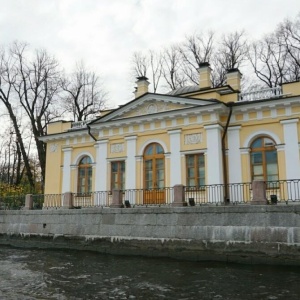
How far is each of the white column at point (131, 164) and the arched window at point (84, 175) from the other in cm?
283

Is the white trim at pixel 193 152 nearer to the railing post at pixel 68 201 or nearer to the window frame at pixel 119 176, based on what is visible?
the window frame at pixel 119 176

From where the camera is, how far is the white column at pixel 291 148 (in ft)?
46.6

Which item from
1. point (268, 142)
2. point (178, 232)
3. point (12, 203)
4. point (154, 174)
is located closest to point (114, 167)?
point (154, 174)

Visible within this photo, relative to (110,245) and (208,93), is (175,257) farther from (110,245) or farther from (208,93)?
(208,93)

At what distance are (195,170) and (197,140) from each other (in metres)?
1.30

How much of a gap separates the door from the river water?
4.29m

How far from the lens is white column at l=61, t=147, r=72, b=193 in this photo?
19594mm

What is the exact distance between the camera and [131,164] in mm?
17250

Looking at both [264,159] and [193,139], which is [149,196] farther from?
[264,159]

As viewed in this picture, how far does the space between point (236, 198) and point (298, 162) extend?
2.75 m

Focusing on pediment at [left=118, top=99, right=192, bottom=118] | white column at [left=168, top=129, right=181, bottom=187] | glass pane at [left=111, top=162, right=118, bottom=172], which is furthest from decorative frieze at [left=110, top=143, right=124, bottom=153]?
white column at [left=168, top=129, right=181, bottom=187]

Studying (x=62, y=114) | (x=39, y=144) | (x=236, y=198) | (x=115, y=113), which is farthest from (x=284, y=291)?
(x=62, y=114)

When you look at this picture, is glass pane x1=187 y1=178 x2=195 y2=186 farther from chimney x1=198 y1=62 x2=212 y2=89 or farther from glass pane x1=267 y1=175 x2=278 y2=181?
chimney x1=198 y1=62 x2=212 y2=89

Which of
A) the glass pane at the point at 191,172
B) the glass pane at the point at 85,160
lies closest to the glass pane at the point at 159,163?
the glass pane at the point at 191,172
